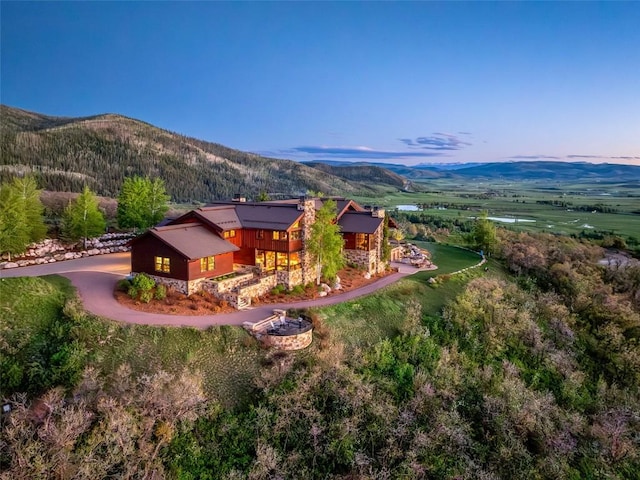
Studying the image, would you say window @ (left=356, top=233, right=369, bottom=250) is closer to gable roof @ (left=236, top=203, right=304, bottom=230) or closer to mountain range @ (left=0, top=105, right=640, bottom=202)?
gable roof @ (left=236, top=203, right=304, bottom=230)

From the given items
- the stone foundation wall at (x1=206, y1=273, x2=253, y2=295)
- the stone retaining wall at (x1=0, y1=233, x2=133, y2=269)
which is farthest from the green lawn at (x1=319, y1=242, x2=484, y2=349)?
the stone retaining wall at (x1=0, y1=233, x2=133, y2=269)

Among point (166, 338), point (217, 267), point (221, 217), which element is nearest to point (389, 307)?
point (217, 267)

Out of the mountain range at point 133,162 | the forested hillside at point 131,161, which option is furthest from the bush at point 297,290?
the forested hillside at point 131,161

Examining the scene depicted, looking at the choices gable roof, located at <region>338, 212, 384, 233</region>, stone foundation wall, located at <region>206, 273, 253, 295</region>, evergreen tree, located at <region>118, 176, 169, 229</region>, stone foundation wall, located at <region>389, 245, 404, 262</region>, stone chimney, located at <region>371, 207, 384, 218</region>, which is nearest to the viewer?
stone foundation wall, located at <region>206, 273, 253, 295</region>

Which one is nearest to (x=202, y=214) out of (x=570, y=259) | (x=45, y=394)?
(x=45, y=394)

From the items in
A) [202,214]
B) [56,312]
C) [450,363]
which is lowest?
[450,363]

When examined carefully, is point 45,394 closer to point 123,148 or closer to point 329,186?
point 123,148
